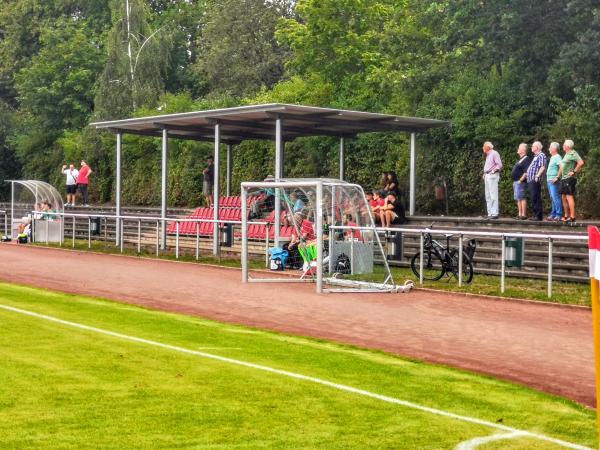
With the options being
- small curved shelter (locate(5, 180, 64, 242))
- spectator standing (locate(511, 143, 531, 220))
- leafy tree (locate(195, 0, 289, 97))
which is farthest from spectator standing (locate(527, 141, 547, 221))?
leafy tree (locate(195, 0, 289, 97))

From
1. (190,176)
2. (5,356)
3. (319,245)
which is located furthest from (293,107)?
(190,176)

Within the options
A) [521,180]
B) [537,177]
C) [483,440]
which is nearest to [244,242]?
[537,177]

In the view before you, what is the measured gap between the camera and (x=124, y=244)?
105 ft

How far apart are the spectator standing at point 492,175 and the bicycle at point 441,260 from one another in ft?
13.6

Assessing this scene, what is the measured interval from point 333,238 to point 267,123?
8.91 meters

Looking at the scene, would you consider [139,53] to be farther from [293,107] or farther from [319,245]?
[319,245]

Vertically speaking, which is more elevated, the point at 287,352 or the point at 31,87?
the point at 31,87

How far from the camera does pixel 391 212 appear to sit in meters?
26.0

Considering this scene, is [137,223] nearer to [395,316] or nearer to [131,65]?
[395,316]

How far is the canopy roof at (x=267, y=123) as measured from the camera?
85.5 ft

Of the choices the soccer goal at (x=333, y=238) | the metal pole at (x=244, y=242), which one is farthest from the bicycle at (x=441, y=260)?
the metal pole at (x=244, y=242)

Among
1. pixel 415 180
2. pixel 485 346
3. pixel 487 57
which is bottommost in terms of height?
pixel 485 346

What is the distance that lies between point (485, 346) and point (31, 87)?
49.3m

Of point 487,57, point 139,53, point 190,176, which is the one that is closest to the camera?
point 487,57
